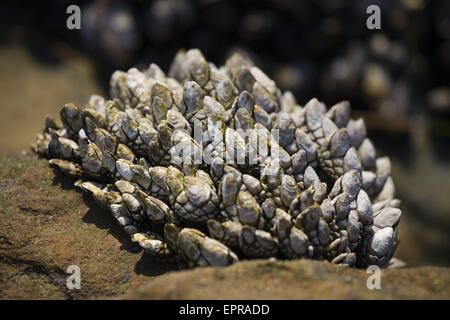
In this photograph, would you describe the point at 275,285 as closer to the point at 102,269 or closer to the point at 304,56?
the point at 102,269

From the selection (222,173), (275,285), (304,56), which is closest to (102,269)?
(222,173)

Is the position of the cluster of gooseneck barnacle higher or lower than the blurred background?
lower

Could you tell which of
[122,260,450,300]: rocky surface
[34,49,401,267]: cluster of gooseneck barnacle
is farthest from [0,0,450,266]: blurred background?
[122,260,450,300]: rocky surface

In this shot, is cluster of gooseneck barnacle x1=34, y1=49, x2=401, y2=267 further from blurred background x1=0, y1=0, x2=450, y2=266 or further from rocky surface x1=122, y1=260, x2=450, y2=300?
blurred background x1=0, y1=0, x2=450, y2=266

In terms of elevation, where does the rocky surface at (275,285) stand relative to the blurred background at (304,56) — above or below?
below

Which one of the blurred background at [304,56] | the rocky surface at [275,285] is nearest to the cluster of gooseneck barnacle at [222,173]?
the rocky surface at [275,285]

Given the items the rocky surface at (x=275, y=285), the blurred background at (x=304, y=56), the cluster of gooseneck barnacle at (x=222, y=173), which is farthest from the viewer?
the blurred background at (x=304, y=56)

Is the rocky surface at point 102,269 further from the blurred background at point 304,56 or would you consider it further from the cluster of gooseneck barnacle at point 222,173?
the blurred background at point 304,56
